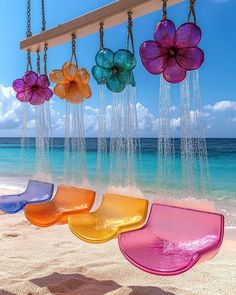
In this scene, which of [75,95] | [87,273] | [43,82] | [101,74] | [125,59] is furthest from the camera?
[43,82]

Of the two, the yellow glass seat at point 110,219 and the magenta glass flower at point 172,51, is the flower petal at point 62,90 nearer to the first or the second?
the yellow glass seat at point 110,219

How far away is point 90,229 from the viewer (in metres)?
4.06

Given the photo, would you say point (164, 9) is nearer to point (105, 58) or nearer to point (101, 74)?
point (105, 58)

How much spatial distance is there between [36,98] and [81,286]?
2455 mm

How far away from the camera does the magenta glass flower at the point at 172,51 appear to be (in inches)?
142

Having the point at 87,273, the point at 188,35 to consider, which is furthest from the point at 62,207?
the point at 188,35

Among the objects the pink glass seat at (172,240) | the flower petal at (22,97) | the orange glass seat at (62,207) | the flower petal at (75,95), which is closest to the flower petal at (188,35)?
the pink glass seat at (172,240)

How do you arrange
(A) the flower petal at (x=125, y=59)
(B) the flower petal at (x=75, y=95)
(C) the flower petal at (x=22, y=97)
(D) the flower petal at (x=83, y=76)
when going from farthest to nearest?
(C) the flower petal at (x=22, y=97) < (B) the flower petal at (x=75, y=95) < (D) the flower petal at (x=83, y=76) < (A) the flower petal at (x=125, y=59)

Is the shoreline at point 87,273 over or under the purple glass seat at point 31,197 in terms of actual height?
under

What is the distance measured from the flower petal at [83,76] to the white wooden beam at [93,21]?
15.6 inches

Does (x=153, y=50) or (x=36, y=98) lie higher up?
(x=153, y=50)

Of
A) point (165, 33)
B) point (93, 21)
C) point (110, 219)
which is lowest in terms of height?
point (110, 219)

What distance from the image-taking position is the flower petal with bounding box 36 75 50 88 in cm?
553

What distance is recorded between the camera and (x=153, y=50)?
12.4ft
